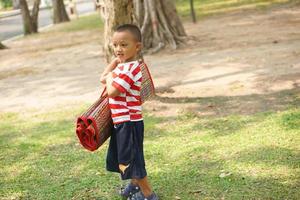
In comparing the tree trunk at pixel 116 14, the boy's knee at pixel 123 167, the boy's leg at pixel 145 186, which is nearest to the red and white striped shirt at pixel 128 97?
the boy's knee at pixel 123 167

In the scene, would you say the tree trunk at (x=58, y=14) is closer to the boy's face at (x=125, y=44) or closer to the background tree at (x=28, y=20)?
the background tree at (x=28, y=20)

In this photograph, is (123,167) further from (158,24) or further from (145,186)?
(158,24)

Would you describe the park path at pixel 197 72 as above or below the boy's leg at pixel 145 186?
below

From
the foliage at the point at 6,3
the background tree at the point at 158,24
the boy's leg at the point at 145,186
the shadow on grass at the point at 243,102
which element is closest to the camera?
the boy's leg at the point at 145,186

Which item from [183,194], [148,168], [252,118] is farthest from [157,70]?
[183,194]

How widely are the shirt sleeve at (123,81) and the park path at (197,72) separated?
3.11 meters

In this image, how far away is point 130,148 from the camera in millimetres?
3588

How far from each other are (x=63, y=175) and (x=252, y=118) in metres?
2.37

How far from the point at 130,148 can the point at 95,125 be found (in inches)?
11.7

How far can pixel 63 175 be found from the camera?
15.7ft

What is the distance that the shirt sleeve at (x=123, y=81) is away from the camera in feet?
11.3

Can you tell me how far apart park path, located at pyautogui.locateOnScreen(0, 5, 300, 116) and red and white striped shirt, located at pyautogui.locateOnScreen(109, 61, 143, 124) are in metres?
3.00

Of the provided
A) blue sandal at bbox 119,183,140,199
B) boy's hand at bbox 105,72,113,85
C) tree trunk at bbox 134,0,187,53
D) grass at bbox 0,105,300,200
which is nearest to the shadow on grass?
grass at bbox 0,105,300,200

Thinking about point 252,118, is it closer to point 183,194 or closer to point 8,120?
point 183,194
